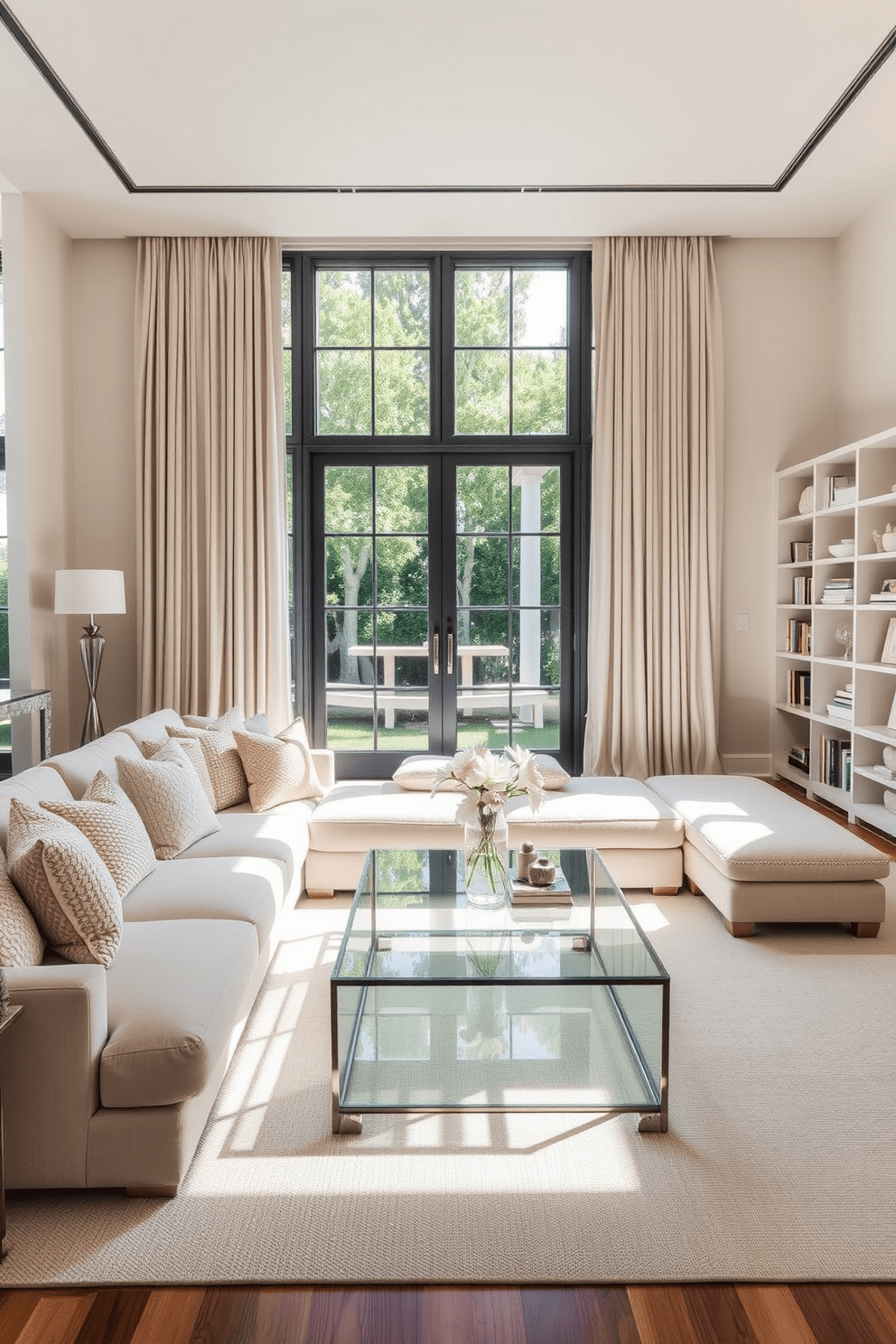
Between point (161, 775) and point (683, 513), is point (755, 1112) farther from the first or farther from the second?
point (683, 513)

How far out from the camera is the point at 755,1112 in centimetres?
237

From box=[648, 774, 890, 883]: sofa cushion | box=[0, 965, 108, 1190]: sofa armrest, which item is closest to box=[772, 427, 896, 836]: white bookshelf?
box=[648, 774, 890, 883]: sofa cushion

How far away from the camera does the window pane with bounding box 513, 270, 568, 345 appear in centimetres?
582

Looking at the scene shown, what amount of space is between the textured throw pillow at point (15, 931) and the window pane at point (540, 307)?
4624 mm

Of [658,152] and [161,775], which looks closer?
[161,775]

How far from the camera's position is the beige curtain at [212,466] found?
558 cm

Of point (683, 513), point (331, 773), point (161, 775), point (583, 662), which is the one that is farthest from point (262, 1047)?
point (683, 513)

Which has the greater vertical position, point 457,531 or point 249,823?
point 457,531

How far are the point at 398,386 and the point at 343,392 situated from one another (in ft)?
1.13

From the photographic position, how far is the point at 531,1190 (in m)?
2.06

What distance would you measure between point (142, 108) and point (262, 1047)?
3.90 meters

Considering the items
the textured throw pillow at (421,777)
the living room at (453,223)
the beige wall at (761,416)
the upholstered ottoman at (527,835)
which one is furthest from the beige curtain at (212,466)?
the beige wall at (761,416)

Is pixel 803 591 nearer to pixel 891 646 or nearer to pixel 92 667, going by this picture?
pixel 891 646

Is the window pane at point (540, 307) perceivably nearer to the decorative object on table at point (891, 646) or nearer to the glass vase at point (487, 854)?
the decorative object on table at point (891, 646)
